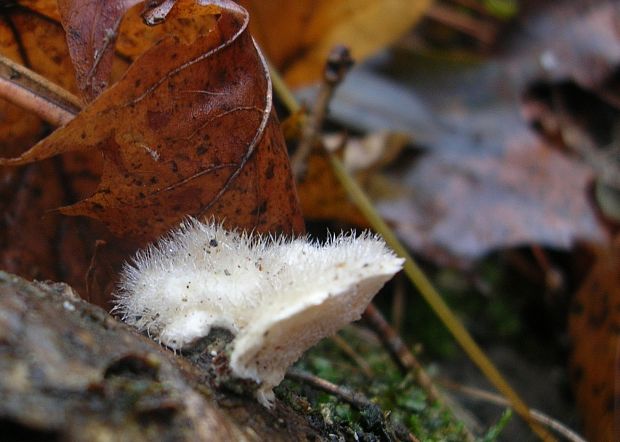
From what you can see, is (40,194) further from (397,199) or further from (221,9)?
(397,199)

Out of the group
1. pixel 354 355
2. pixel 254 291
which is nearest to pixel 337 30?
pixel 354 355

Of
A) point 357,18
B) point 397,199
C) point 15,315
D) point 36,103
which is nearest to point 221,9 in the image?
point 36,103

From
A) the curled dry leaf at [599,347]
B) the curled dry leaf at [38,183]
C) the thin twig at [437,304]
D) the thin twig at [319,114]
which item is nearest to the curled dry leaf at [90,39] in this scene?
the curled dry leaf at [38,183]

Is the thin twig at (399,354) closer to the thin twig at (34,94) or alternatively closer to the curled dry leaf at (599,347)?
the curled dry leaf at (599,347)

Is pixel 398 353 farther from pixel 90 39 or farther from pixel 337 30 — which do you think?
pixel 337 30

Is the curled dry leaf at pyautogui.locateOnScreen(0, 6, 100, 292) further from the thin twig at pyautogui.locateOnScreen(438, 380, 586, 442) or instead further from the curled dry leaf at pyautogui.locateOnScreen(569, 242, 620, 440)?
the curled dry leaf at pyautogui.locateOnScreen(569, 242, 620, 440)

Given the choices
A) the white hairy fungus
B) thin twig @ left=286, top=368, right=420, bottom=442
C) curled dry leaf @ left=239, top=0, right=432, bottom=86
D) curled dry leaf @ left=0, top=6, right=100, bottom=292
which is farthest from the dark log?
curled dry leaf @ left=239, top=0, right=432, bottom=86
